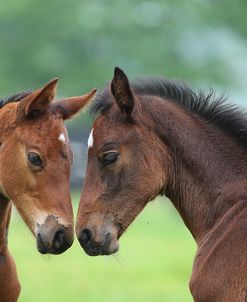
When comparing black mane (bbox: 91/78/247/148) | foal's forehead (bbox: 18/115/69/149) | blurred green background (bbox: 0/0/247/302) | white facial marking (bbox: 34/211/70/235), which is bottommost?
blurred green background (bbox: 0/0/247/302)

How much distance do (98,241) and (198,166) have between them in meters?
0.94

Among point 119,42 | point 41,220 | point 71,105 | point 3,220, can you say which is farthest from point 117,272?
point 119,42

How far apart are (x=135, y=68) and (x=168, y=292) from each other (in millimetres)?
25623

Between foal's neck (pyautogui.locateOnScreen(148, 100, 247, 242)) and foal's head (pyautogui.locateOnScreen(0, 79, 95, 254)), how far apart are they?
0.82 meters

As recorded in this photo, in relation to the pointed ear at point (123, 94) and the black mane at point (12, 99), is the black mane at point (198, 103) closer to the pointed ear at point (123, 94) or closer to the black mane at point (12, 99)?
the pointed ear at point (123, 94)

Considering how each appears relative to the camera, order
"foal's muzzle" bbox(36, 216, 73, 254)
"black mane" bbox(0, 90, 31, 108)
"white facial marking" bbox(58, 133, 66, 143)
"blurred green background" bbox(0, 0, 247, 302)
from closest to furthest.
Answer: "foal's muzzle" bbox(36, 216, 73, 254) < "white facial marking" bbox(58, 133, 66, 143) < "black mane" bbox(0, 90, 31, 108) < "blurred green background" bbox(0, 0, 247, 302)

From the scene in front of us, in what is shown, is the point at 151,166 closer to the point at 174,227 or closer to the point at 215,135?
the point at 215,135

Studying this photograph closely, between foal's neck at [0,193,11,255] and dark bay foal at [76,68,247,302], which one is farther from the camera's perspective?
foal's neck at [0,193,11,255]

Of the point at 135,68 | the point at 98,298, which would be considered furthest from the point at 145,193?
the point at 135,68

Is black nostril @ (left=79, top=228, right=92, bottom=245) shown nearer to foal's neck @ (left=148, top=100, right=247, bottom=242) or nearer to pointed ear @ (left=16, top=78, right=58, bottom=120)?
foal's neck @ (left=148, top=100, right=247, bottom=242)

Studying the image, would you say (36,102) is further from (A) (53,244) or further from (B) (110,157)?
(A) (53,244)

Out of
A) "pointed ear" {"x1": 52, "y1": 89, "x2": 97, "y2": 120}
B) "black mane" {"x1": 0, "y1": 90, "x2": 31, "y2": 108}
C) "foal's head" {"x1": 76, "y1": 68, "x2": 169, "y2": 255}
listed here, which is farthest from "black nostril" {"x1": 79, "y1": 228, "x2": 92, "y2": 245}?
"black mane" {"x1": 0, "y1": 90, "x2": 31, "y2": 108}

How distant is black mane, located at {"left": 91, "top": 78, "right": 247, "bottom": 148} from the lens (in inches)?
295

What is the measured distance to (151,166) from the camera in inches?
292
